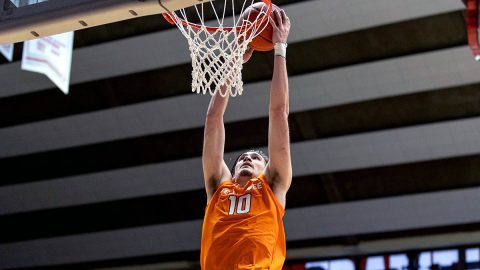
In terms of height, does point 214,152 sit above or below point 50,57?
below

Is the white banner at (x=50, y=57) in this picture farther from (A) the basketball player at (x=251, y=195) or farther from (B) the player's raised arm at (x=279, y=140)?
(B) the player's raised arm at (x=279, y=140)

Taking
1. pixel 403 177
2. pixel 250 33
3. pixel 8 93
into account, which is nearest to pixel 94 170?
pixel 8 93

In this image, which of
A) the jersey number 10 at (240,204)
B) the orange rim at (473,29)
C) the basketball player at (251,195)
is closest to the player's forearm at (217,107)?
the basketball player at (251,195)

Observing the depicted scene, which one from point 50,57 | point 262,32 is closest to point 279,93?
point 262,32

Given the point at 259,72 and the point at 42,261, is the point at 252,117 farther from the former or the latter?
the point at 42,261

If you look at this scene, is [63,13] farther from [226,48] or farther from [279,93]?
[279,93]

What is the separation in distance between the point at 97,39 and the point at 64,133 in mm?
1908

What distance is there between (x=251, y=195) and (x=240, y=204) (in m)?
0.08

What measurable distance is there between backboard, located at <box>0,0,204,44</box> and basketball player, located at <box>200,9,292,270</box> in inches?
29.1

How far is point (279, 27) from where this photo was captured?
486 centimetres

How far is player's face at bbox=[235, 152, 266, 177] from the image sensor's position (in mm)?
4652

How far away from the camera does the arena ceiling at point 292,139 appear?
11039mm

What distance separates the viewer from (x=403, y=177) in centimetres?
1183

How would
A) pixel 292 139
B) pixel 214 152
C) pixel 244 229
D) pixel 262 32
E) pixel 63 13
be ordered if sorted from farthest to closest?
pixel 292 139 → pixel 262 32 → pixel 214 152 → pixel 63 13 → pixel 244 229
